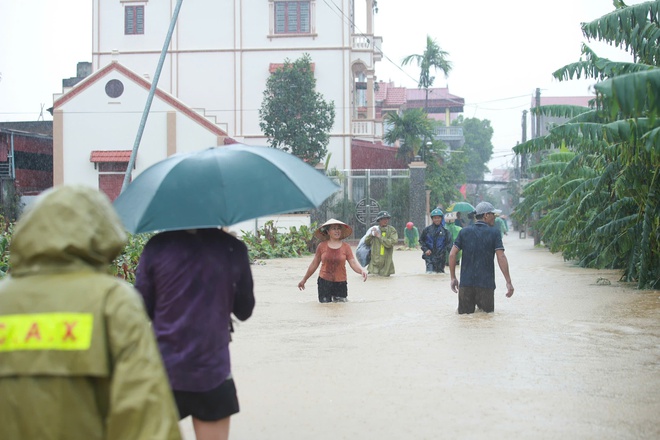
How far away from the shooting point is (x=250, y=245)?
2803 centimetres

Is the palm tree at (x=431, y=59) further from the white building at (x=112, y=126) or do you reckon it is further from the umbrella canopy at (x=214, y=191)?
the umbrella canopy at (x=214, y=191)

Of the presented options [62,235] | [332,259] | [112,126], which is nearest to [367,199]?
[112,126]

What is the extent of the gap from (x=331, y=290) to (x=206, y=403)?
1000 cm

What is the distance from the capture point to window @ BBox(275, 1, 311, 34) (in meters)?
46.6

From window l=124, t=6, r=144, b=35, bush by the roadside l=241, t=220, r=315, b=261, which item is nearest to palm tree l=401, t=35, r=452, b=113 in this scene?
window l=124, t=6, r=144, b=35

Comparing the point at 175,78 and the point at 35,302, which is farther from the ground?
the point at 175,78

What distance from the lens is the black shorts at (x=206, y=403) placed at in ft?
15.4

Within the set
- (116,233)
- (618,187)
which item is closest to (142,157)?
(618,187)

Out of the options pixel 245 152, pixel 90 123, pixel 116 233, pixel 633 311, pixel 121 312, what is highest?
pixel 90 123

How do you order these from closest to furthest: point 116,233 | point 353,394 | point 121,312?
point 121,312, point 116,233, point 353,394

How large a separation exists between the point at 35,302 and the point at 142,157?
122ft

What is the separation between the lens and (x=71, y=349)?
3043 mm

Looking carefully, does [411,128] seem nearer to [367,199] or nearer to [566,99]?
[367,199]

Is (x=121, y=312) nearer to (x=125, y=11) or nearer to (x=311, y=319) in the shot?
(x=311, y=319)
